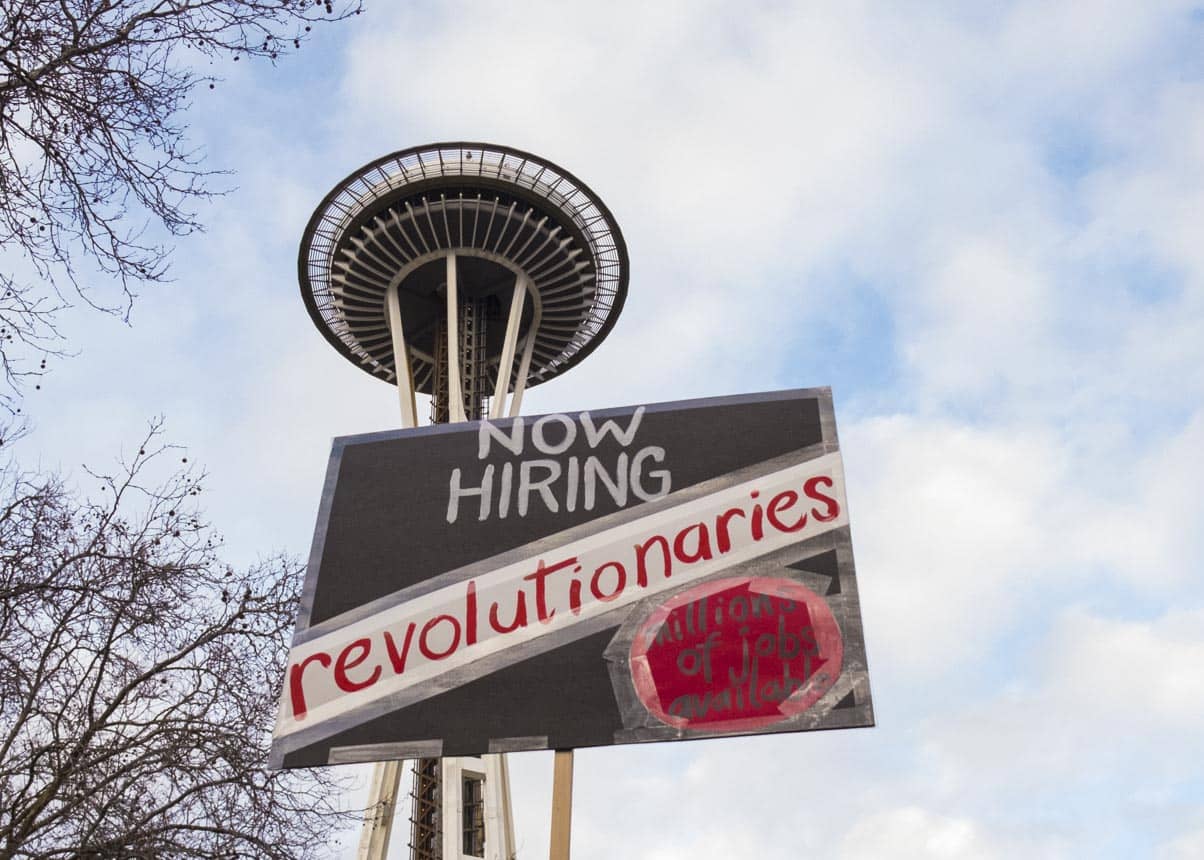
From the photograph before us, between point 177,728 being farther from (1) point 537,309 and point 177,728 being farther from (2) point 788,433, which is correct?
(1) point 537,309

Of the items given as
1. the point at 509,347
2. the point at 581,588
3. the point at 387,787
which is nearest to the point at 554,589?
the point at 581,588

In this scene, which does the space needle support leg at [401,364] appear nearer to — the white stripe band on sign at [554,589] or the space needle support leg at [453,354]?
the space needle support leg at [453,354]

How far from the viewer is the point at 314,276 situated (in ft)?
136

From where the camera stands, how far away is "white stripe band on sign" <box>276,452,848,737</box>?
11.6 meters

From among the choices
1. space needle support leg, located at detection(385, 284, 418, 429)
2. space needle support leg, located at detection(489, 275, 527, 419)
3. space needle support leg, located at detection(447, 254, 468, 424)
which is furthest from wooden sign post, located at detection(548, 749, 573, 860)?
space needle support leg, located at detection(447, 254, 468, 424)

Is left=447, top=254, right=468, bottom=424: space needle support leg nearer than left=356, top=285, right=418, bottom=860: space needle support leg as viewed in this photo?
No

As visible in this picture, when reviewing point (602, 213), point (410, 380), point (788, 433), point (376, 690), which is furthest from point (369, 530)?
point (602, 213)

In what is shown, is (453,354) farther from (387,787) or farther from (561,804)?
(561,804)

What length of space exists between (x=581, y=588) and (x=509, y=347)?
1125 inches

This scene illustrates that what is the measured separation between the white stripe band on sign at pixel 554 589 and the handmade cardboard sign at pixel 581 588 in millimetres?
21

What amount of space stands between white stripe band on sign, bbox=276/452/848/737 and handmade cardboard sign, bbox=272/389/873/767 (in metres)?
0.02

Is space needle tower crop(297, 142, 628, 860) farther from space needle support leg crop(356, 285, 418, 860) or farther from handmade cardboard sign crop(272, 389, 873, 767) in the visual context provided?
handmade cardboard sign crop(272, 389, 873, 767)

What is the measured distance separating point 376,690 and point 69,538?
3290mm

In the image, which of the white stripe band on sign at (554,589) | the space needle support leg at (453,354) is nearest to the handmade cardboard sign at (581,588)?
the white stripe band on sign at (554,589)
